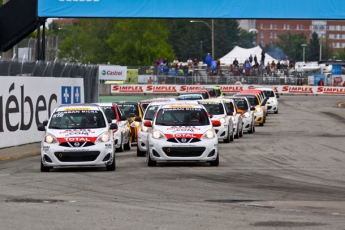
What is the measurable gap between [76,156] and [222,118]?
1112 centimetres

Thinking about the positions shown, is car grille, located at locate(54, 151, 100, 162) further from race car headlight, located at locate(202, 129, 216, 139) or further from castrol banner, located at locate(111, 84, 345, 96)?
castrol banner, located at locate(111, 84, 345, 96)

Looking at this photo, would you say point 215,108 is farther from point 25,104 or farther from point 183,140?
point 183,140

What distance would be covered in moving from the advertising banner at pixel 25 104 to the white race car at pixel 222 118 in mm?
5476

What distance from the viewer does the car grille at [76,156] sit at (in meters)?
18.9

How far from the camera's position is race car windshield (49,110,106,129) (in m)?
19.9

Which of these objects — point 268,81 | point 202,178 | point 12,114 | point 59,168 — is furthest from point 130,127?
point 268,81

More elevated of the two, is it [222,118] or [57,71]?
[57,71]

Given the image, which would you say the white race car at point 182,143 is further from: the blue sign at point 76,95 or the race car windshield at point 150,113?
the blue sign at point 76,95

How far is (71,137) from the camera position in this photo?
19016 millimetres

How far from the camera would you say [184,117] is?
21.6 m

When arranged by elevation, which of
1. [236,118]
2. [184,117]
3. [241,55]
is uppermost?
[241,55]

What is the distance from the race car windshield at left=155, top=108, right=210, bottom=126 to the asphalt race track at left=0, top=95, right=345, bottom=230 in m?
1.00

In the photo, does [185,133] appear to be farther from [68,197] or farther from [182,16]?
[182,16]

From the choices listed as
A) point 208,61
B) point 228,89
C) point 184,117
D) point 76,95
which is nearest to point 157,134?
point 184,117
